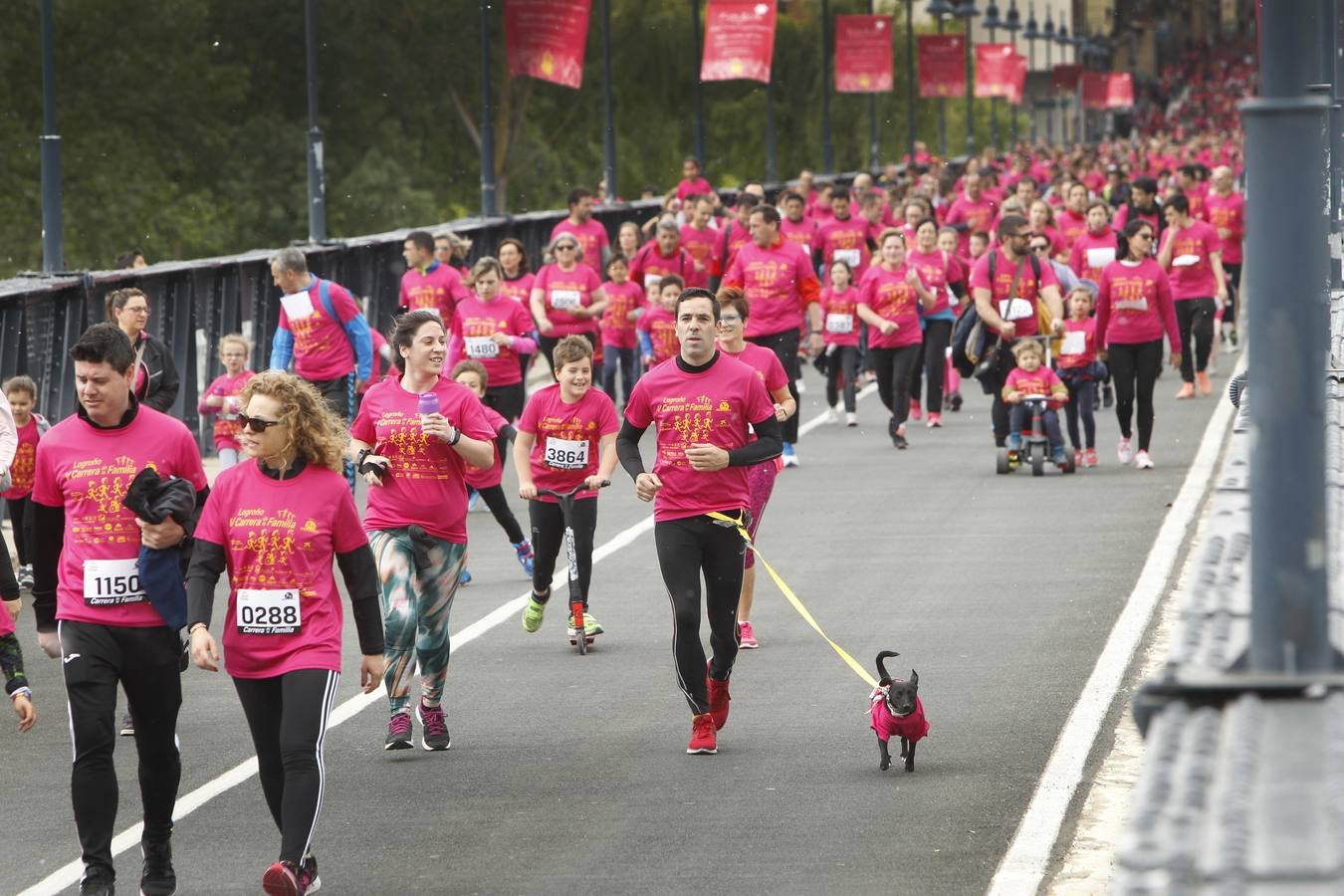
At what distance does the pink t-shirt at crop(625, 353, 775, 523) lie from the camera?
1020 cm

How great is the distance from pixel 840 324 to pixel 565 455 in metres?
10.3

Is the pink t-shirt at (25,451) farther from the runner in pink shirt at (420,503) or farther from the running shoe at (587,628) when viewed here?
the runner in pink shirt at (420,503)

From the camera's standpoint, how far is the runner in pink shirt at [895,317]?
2178cm

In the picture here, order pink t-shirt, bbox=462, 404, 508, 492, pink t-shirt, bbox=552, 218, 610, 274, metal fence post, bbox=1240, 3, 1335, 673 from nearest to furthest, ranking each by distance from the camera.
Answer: metal fence post, bbox=1240, 3, 1335, 673, pink t-shirt, bbox=462, 404, 508, 492, pink t-shirt, bbox=552, 218, 610, 274

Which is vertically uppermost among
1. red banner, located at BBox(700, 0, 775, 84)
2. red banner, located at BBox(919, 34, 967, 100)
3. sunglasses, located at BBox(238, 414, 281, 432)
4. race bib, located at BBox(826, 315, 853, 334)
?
red banner, located at BBox(919, 34, 967, 100)

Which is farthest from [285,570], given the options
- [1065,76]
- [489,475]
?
[1065,76]

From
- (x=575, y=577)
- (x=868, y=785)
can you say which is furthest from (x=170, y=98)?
(x=868, y=785)

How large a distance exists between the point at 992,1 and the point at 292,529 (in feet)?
245

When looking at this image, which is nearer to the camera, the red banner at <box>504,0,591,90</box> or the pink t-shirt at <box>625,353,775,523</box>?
the pink t-shirt at <box>625,353,775,523</box>

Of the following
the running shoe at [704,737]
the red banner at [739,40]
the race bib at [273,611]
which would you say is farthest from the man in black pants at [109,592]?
the red banner at [739,40]

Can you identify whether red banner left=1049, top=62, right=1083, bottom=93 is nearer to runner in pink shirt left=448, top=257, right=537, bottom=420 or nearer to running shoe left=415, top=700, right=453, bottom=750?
runner in pink shirt left=448, top=257, right=537, bottom=420

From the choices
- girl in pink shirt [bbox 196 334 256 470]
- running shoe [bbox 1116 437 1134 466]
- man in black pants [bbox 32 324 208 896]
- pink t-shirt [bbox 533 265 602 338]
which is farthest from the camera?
pink t-shirt [bbox 533 265 602 338]

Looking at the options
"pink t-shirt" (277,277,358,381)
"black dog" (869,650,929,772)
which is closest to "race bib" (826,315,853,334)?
"pink t-shirt" (277,277,358,381)

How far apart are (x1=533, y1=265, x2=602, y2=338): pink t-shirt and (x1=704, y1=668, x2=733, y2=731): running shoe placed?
11.1m
